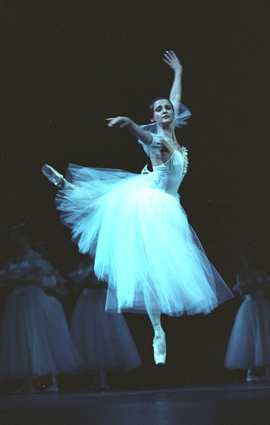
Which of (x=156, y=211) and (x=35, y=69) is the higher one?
(x=35, y=69)

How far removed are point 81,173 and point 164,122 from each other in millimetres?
508

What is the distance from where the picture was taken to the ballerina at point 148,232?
2203 millimetres

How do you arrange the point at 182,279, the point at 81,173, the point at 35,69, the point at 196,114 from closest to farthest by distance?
the point at 182,279 < the point at 81,173 < the point at 35,69 < the point at 196,114

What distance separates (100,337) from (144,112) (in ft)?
5.27

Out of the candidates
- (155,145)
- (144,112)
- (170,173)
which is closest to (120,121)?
(155,145)

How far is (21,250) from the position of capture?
11.1 ft

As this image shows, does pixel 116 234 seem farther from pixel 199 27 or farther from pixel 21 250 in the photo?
pixel 199 27

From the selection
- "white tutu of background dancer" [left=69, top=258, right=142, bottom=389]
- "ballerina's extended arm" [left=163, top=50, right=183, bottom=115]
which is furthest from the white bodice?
"white tutu of background dancer" [left=69, top=258, right=142, bottom=389]

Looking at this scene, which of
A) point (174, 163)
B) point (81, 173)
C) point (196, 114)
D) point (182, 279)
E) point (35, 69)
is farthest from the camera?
point (196, 114)

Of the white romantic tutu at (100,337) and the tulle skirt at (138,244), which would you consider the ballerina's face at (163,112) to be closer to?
the tulle skirt at (138,244)

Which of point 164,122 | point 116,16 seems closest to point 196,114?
point 116,16

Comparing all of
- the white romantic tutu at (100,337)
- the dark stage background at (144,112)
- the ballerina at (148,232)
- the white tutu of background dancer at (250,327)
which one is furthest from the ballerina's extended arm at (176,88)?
the white romantic tutu at (100,337)

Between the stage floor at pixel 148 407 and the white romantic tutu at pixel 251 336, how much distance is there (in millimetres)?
283

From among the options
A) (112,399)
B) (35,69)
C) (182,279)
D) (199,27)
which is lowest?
(112,399)
